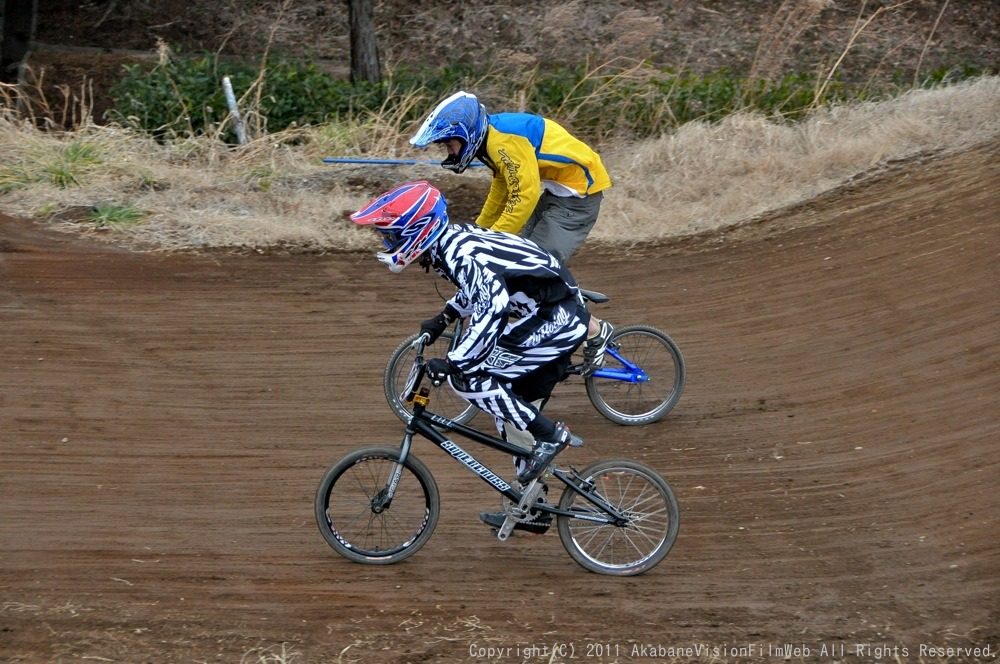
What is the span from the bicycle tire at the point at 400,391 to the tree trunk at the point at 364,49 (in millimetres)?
9478

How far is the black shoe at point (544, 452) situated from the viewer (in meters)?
5.55

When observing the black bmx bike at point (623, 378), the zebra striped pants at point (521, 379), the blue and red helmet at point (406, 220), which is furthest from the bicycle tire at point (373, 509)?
the black bmx bike at point (623, 378)

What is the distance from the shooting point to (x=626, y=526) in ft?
18.9

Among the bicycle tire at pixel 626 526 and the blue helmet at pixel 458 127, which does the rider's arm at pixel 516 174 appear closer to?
the blue helmet at pixel 458 127

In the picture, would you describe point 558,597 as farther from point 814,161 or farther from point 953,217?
point 814,161

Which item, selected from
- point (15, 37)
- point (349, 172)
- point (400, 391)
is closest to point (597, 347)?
point (400, 391)

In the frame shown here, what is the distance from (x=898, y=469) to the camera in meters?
7.19

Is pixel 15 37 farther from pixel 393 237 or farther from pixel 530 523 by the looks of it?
pixel 530 523

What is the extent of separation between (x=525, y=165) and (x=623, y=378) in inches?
68.0

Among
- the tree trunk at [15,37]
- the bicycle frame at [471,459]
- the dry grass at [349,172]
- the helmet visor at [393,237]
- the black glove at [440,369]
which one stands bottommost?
the tree trunk at [15,37]

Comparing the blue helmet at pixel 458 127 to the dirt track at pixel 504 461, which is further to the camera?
the blue helmet at pixel 458 127

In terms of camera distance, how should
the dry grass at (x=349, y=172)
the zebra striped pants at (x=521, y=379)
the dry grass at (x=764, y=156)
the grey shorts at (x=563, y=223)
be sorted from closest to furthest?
1. the zebra striped pants at (x=521, y=379)
2. the grey shorts at (x=563, y=223)
3. the dry grass at (x=349, y=172)
4. the dry grass at (x=764, y=156)

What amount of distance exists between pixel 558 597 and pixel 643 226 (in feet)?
23.4

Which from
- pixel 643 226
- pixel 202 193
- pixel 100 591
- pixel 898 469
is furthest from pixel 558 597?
pixel 202 193
